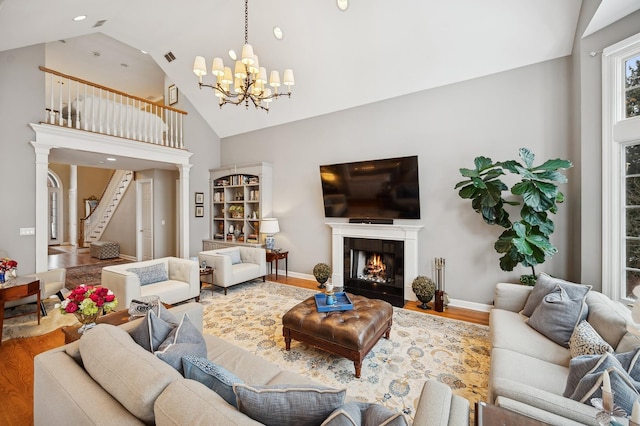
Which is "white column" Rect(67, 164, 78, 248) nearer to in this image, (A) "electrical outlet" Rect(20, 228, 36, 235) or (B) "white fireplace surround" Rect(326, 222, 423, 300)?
(A) "electrical outlet" Rect(20, 228, 36, 235)

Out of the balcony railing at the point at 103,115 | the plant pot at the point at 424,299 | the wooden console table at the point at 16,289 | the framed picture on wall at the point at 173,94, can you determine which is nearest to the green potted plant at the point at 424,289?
the plant pot at the point at 424,299

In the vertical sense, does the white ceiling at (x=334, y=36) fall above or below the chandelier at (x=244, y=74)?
above

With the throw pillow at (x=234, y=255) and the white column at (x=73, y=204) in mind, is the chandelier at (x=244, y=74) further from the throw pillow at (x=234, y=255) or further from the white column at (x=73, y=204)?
Answer: the white column at (x=73, y=204)

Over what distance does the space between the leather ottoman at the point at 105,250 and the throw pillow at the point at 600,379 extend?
9.39 m

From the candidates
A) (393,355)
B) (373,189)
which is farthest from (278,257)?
(393,355)

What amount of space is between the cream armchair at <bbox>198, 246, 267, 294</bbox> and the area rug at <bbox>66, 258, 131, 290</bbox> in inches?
94.7

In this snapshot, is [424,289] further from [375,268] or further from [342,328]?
[342,328]

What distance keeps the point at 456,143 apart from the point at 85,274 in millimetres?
7594

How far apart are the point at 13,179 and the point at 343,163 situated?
5001 mm

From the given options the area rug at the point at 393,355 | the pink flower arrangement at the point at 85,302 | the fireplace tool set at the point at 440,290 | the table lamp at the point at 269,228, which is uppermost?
the table lamp at the point at 269,228

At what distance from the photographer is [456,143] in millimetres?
3922

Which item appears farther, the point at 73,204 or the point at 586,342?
the point at 73,204

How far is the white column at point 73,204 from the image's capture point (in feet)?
33.6

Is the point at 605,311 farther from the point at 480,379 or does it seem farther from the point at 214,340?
the point at 214,340
